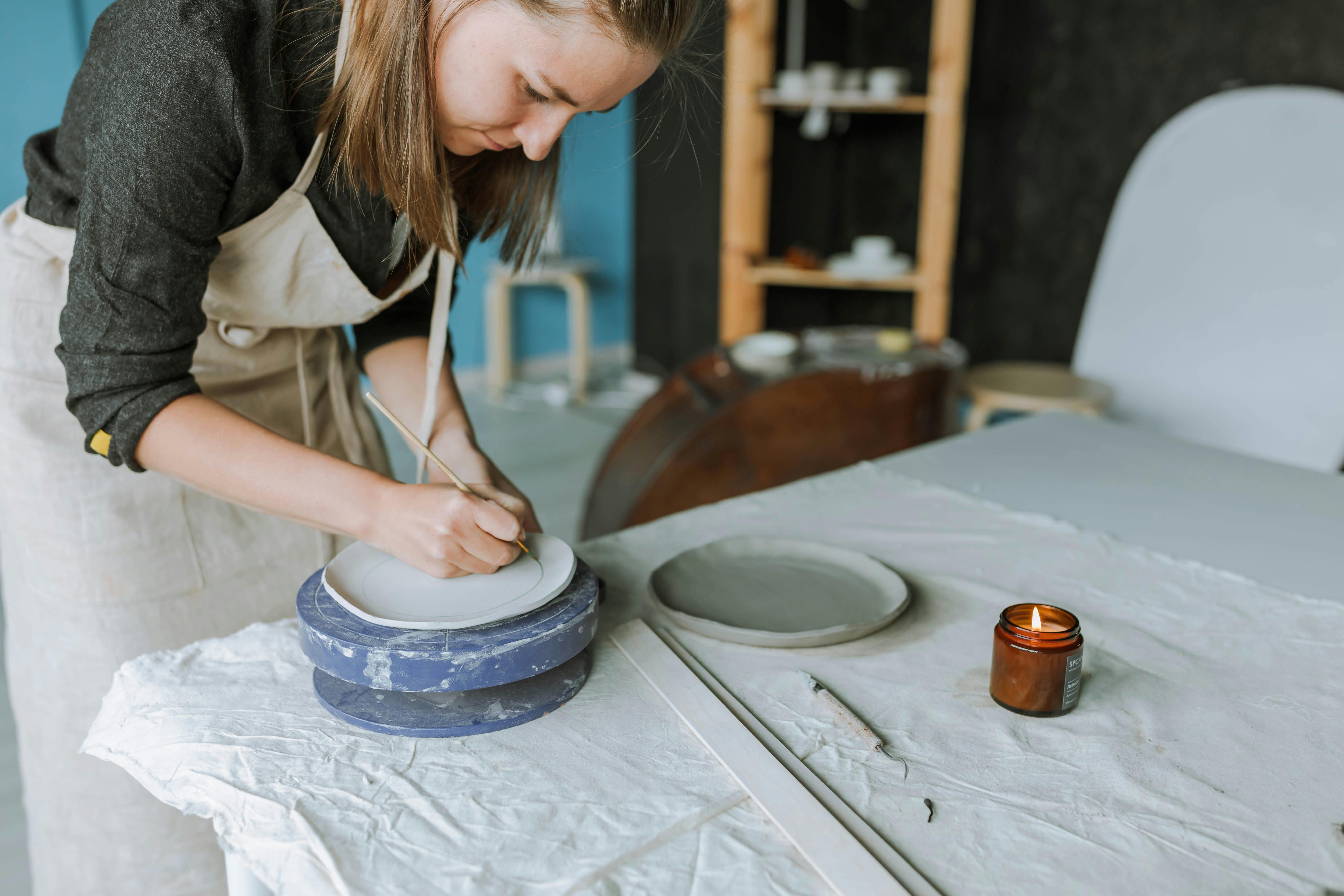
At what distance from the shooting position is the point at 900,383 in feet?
7.80

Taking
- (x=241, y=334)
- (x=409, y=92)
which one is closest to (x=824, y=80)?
(x=241, y=334)

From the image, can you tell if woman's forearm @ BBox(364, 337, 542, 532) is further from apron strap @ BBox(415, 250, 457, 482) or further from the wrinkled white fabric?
the wrinkled white fabric

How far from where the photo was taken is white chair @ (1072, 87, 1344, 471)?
241 centimetres

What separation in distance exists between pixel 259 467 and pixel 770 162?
10.00 ft

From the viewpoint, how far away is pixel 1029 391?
8.39 ft

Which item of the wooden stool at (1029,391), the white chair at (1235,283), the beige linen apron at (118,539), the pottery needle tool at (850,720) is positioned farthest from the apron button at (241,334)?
the white chair at (1235,283)

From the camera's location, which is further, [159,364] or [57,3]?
[57,3]

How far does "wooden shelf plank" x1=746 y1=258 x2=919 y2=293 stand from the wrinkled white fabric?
2.49 meters

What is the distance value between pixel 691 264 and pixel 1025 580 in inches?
139

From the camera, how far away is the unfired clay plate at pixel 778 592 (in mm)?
925

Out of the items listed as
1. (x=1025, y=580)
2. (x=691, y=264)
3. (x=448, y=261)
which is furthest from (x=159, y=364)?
(x=691, y=264)

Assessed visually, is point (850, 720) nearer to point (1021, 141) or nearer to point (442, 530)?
point (442, 530)

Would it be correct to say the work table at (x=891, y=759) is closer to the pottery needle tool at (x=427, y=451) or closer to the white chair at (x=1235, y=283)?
the pottery needle tool at (x=427, y=451)

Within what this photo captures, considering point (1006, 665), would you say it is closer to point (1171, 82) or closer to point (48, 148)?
point (48, 148)
